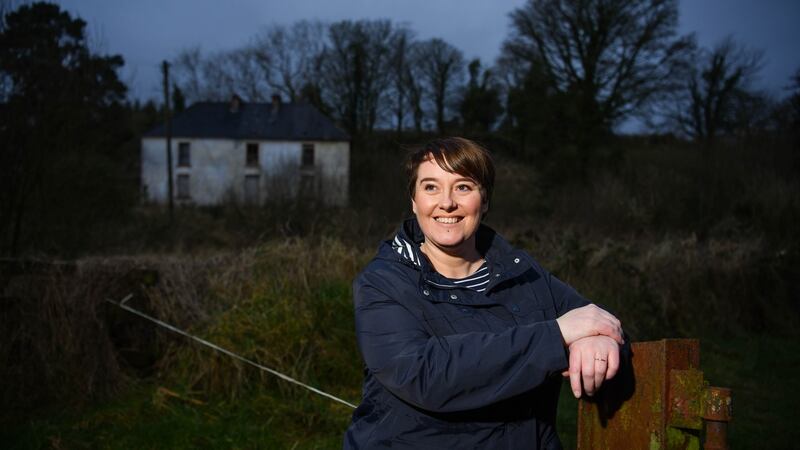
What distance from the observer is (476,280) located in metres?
2.24

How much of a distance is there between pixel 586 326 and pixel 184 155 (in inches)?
1954

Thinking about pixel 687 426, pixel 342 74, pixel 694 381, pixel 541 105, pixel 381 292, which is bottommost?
pixel 687 426

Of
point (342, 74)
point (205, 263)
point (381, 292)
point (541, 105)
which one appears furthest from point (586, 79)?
point (381, 292)

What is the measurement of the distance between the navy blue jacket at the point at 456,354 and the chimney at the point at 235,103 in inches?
1952

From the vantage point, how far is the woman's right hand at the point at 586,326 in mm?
1762

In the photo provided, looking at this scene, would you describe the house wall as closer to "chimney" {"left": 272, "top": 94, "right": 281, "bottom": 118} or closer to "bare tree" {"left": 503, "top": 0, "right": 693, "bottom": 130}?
"chimney" {"left": 272, "top": 94, "right": 281, "bottom": 118}

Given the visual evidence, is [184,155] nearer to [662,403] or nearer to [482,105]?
[482,105]

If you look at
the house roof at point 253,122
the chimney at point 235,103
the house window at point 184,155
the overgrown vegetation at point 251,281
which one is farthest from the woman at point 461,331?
the chimney at point 235,103

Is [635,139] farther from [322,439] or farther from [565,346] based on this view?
[565,346]

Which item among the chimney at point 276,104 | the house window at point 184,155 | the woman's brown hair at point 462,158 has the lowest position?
the house window at point 184,155

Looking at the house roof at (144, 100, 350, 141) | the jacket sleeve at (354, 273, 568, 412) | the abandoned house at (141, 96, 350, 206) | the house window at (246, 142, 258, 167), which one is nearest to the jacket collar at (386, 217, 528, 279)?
the jacket sleeve at (354, 273, 568, 412)

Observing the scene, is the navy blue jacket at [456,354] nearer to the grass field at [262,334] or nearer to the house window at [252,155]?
the grass field at [262,334]

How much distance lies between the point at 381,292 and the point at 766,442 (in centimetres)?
495

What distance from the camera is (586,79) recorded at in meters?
A: 31.8
